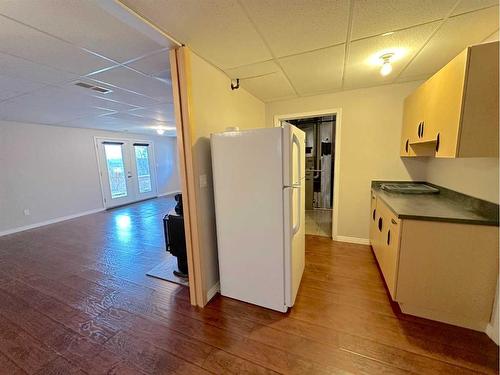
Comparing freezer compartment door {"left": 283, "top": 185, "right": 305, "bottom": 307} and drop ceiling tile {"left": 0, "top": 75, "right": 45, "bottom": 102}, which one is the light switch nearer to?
freezer compartment door {"left": 283, "top": 185, "right": 305, "bottom": 307}

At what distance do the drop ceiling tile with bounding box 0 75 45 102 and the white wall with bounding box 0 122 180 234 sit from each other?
2.28 m

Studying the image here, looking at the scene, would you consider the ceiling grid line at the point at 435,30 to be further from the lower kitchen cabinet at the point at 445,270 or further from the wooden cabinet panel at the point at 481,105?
the lower kitchen cabinet at the point at 445,270

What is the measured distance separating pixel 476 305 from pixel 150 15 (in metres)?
3.08

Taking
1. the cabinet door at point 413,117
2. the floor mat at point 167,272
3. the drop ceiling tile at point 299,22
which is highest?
the drop ceiling tile at point 299,22

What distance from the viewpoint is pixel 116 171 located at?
648cm

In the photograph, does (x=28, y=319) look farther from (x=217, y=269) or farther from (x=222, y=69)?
(x=222, y=69)

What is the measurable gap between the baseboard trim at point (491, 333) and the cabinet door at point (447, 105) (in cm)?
132

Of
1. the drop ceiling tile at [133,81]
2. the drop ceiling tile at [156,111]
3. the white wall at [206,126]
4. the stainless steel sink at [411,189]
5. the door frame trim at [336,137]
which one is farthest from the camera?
the drop ceiling tile at [156,111]

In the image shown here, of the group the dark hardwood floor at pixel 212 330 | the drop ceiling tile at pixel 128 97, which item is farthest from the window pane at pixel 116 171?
the dark hardwood floor at pixel 212 330

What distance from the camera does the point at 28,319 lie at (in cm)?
190

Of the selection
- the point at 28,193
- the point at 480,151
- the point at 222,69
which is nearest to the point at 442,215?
the point at 480,151

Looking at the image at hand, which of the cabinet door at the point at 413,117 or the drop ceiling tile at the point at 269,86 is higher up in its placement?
the drop ceiling tile at the point at 269,86

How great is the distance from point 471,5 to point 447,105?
1.95ft

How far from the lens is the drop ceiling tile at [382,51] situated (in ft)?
5.37
